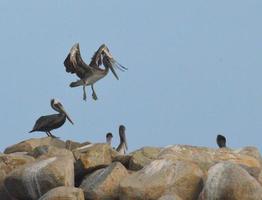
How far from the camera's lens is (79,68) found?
23188 mm

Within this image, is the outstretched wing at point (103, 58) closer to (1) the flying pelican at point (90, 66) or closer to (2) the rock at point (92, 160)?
(1) the flying pelican at point (90, 66)

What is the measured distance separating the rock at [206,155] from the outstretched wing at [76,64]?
6272mm

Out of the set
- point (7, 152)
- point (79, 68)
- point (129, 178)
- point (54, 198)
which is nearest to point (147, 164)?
point (129, 178)

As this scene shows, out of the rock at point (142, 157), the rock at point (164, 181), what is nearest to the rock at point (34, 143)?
the rock at point (142, 157)

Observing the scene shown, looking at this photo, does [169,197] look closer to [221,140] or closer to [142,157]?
[142,157]

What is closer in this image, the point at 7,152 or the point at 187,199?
the point at 187,199

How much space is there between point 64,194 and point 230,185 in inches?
110

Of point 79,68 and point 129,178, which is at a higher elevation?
point 79,68

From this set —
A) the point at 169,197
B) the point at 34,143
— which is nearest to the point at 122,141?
the point at 34,143

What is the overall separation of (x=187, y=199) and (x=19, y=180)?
11.0ft

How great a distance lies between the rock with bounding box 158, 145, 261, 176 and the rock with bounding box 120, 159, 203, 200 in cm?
116

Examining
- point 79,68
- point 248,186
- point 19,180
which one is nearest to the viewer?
point 248,186

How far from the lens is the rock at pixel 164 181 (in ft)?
48.8

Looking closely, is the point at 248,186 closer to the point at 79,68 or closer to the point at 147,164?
the point at 147,164
